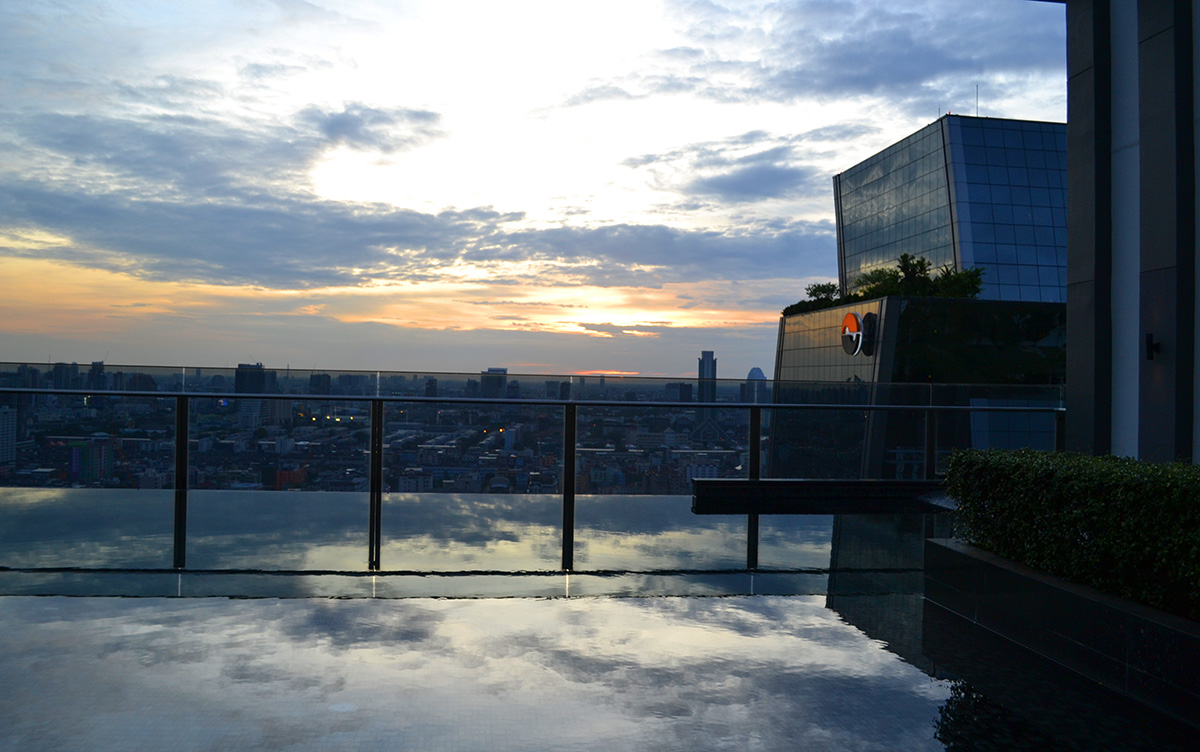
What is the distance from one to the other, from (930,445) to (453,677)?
5888 millimetres

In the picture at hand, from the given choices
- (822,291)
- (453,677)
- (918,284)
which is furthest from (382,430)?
(822,291)

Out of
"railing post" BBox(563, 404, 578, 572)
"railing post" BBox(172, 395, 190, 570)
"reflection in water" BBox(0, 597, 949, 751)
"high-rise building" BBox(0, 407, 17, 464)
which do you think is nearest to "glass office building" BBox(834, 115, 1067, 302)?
"railing post" BBox(563, 404, 578, 572)

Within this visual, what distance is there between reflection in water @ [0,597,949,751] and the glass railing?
87 cm

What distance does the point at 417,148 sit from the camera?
13.9m

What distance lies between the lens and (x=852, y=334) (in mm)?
33688

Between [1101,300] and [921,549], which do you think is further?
[1101,300]

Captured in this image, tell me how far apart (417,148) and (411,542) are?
1075 cm

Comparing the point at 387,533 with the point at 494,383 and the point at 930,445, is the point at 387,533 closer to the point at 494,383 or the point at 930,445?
the point at 494,383

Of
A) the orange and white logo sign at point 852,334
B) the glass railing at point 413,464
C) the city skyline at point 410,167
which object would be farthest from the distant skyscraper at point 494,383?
the orange and white logo sign at point 852,334

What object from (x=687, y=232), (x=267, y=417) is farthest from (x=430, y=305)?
(x=267, y=417)

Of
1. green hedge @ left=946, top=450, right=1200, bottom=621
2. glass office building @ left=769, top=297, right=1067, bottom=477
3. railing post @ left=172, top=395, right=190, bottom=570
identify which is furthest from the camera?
glass office building @ left=769, top=297, right=1067, bottom=477

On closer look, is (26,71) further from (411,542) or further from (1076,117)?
(1076,117)

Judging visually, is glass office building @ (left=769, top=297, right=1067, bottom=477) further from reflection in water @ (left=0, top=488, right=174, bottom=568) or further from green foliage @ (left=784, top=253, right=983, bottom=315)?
reflection in water @ (left=0, top=488, right=174, bottom=568)

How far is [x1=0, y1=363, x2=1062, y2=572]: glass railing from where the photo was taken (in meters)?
4.58
